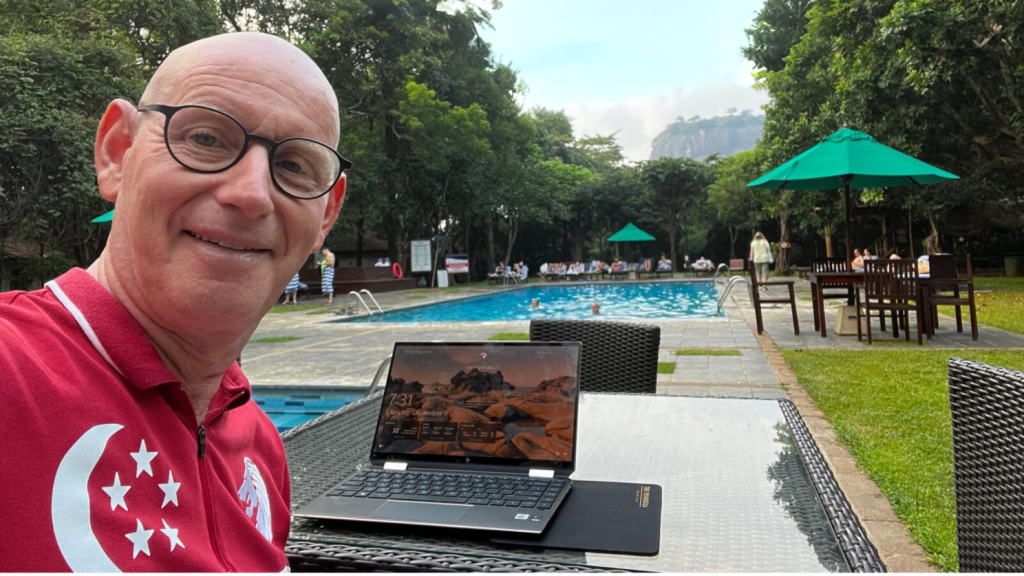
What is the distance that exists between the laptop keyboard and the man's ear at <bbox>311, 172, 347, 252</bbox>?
1.64 feet

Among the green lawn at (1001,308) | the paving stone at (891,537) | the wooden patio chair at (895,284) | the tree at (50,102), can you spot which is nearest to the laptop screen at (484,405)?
the paving stone at (891,537)

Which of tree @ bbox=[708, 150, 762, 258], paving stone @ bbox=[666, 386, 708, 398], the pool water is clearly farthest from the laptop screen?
tree @ bbox=[708, 150, 762, 258]

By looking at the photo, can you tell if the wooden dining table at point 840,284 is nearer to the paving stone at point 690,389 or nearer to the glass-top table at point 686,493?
the paving stone at point 690,389

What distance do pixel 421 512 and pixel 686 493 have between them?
1.76ft

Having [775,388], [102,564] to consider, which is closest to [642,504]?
[102,564]

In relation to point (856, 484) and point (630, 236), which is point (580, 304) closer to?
point (630, 236)

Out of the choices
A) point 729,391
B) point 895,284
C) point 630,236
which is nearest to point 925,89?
point 895,284

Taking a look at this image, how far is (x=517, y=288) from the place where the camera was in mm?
21797

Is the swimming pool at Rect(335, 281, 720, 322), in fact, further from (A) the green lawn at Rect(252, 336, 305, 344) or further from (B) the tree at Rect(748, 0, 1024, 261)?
(B) the tree at Rect(748, 0, 1024, 261)

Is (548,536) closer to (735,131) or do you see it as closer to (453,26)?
(453,26)

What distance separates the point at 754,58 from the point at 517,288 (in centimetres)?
1149

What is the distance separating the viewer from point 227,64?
82cm

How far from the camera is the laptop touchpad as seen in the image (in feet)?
3.39

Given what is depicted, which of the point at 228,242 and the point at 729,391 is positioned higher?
the point at 228,242
